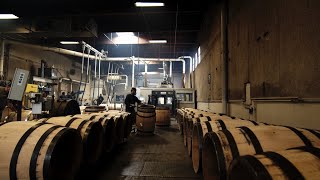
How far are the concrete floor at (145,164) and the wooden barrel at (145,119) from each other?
3.91ft

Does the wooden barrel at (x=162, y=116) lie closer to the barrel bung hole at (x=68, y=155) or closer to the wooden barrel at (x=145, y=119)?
the wooden barrel at (x=145, y=119)

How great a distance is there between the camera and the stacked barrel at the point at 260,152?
34.5 inches

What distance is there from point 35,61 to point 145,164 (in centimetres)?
1003

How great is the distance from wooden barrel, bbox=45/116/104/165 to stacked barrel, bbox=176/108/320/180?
4.68ft

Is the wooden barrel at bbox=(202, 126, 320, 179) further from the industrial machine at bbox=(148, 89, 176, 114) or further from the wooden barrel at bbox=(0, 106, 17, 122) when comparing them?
the industrial machine at bbox=(148, 89, 176, 114)

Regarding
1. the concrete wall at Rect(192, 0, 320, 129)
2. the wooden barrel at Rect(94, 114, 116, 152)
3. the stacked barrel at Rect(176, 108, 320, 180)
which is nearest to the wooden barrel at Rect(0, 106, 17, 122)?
the wooden barrel at Rect(94, 114, 116, 152)

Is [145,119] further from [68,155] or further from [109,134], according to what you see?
[68,155]

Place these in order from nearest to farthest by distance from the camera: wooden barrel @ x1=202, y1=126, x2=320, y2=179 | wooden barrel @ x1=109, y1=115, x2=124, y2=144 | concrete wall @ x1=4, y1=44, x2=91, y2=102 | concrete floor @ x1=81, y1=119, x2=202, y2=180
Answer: wooden barrel @ x1=202, y1=126, x2=320, y2=179, concrete floor @ x1=81, y1=119, x2=202, y2=180, wooden barrel @ x1=109, y1=115, x2=124, y2=144, concrete wall @ x1=4, y1=44, x2=91, y2=102

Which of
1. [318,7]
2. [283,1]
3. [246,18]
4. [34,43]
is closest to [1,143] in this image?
[318,7]

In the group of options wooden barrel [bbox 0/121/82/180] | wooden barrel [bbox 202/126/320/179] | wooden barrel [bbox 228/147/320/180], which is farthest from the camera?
wooden barrel [bbox 0/121/82/180]

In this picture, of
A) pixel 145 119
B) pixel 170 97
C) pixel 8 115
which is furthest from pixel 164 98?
pixel 8 115

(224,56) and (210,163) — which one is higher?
(224,56)

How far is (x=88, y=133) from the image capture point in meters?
2.63

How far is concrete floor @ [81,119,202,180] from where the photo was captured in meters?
2.91
